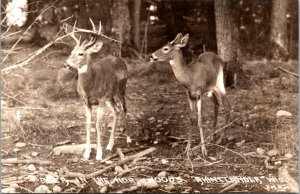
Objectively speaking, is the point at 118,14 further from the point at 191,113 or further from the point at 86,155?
the point at 86,155

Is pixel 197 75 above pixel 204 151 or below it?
above

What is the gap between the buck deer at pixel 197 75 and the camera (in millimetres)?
7027

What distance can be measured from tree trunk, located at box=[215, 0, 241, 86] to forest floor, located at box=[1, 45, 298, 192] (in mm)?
251

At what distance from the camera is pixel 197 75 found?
721 cm

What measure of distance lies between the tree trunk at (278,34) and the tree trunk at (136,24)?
92.3 inches

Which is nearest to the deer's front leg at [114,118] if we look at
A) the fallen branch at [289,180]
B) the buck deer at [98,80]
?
the buck deer at [98,80]

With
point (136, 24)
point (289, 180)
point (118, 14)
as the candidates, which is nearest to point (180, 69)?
point (118, 14)

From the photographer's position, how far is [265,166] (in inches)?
271

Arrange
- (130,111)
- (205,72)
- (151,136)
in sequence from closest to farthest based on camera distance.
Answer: (205,72) < (151,136) < (130,111)

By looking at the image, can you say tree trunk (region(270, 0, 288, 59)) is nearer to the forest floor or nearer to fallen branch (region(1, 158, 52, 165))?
the forest floor

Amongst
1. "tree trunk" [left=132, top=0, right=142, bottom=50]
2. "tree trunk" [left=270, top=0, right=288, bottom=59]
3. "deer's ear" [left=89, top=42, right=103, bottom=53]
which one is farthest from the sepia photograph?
"tree trunk" [left=132, top=0, right=142, bottom=50]

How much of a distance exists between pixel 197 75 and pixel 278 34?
370cm

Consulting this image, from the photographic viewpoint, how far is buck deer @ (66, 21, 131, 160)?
22.3 feet

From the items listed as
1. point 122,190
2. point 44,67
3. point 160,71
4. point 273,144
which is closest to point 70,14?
point 44,67
